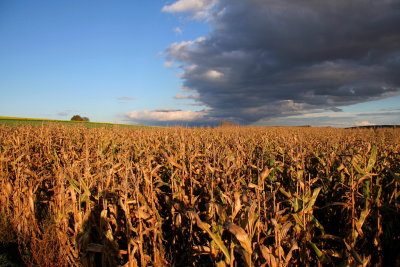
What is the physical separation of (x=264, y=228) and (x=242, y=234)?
94cm

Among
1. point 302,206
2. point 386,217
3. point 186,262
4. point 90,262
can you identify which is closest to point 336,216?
point 386,217

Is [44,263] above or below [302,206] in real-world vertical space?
below

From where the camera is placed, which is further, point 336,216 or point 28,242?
point 28,242

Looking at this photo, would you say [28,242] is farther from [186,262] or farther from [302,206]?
[302,206]

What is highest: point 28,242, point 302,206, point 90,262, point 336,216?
point 302,206

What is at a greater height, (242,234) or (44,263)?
(242,234)

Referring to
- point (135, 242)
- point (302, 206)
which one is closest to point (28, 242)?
point (135, 242)

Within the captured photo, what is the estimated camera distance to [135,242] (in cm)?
217

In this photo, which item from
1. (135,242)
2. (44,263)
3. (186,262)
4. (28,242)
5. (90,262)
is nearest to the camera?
(135,242)

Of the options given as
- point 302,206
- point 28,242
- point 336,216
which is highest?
point 302,206

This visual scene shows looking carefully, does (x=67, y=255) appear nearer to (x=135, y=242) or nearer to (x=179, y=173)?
(x=135, y=242)

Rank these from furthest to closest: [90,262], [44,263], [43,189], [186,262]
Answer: [43,189] < [44,263] < [186,262] < [90,262]

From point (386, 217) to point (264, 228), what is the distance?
1.50 m

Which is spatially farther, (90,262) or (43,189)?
(43,189)
